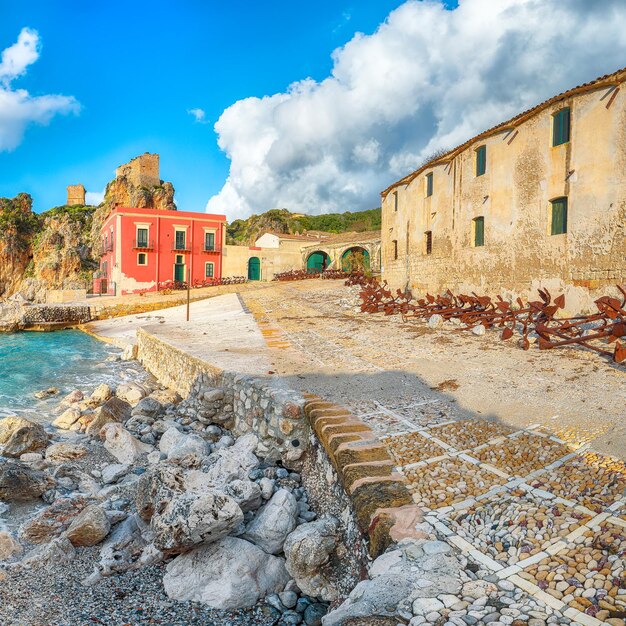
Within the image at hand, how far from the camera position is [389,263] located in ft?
68.5

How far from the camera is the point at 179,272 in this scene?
115ft

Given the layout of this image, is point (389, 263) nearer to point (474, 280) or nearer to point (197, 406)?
point (474, 280)

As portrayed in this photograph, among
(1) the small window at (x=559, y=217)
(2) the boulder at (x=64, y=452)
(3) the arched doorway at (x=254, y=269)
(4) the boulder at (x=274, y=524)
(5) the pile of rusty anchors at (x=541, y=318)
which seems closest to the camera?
(4) the boulder at (x=274, y=524)

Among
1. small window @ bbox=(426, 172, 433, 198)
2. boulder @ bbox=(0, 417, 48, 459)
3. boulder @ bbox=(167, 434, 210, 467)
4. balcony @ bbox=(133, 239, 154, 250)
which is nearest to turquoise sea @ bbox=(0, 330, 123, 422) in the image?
boulder @ bbox=(0, 417, 48, 459)

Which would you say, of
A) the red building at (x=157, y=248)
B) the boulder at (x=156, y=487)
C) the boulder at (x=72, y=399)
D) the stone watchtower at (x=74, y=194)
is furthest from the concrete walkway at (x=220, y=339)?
the stone watchtower at (x=74, y=194)

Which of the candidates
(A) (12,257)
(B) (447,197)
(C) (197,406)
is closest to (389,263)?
(B) (447,197)

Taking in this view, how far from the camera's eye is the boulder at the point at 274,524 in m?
3.20

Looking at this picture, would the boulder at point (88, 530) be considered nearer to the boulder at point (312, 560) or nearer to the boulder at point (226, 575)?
the boulder at point (226, 575)

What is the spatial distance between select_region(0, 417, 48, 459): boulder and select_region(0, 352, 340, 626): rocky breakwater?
1028mm

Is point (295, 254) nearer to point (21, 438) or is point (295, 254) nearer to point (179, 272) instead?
point (179, 272)

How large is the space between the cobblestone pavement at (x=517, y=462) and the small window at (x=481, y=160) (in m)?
Result: 9.11

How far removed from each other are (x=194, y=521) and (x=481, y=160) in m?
14.4

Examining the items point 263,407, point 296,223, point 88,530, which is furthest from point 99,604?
point 296,223

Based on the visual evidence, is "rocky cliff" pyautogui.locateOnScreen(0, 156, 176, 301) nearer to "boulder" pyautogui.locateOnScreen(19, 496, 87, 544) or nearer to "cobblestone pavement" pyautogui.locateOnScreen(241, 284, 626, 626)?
"boulder" pyautogui.locateOnScreen(19, 496, 87, 544)
